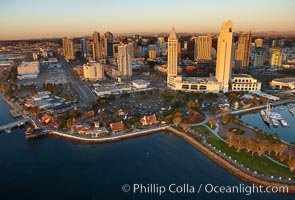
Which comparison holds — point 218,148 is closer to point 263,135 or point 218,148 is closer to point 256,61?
point 263,135

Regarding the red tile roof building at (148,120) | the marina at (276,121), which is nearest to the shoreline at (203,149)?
the red tile roof building at (148,120)

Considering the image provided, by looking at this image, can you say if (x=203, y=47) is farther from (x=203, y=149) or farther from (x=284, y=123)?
(x=203, y=149)

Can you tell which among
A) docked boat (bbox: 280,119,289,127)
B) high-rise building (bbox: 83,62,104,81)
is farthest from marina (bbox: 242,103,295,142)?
high-rise building (bbox: 83,62,104,81)

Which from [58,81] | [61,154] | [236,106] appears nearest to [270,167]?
[236,106]

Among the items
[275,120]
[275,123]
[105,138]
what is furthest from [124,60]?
[275,123]

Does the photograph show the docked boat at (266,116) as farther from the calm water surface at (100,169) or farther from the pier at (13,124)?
the pier at (13,124)

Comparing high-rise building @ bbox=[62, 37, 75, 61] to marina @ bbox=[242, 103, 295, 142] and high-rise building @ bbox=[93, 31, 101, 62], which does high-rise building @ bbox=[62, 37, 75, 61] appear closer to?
high-rise building @ bbox=[93, 31, 101, 62]
